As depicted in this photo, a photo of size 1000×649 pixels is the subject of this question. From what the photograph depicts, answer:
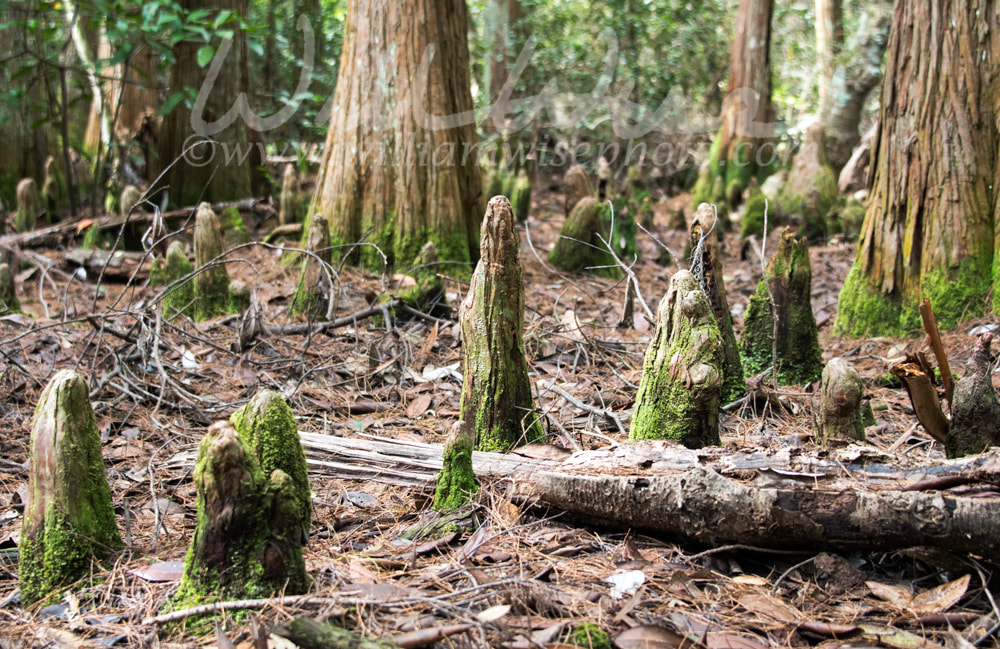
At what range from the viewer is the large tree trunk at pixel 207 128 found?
8.09 m

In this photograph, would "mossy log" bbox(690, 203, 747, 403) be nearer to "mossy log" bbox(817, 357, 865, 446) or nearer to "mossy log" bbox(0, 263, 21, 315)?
"mossy log" bbox(817, 357, 865, 446)

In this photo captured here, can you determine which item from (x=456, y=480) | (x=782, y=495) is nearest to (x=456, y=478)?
(x=456, y=480)

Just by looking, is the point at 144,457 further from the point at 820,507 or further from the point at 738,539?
the point at 820,507

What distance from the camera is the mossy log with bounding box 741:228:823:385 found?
4016 mm

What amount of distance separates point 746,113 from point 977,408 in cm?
1038

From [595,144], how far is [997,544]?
12033mm

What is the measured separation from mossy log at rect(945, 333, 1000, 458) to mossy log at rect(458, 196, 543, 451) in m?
1.50

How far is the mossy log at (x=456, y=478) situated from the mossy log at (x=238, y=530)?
606mm

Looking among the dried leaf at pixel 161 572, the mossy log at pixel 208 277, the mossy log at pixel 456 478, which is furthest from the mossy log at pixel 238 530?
the mossy log at pixel 208 277

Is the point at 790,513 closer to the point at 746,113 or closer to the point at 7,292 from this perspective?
the point at 7,292

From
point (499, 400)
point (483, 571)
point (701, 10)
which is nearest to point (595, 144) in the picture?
point (701, 10)

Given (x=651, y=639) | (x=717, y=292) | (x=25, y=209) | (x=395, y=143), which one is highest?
(x=395, y=143)

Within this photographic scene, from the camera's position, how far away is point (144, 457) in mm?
3344

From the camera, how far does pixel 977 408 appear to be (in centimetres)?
254
